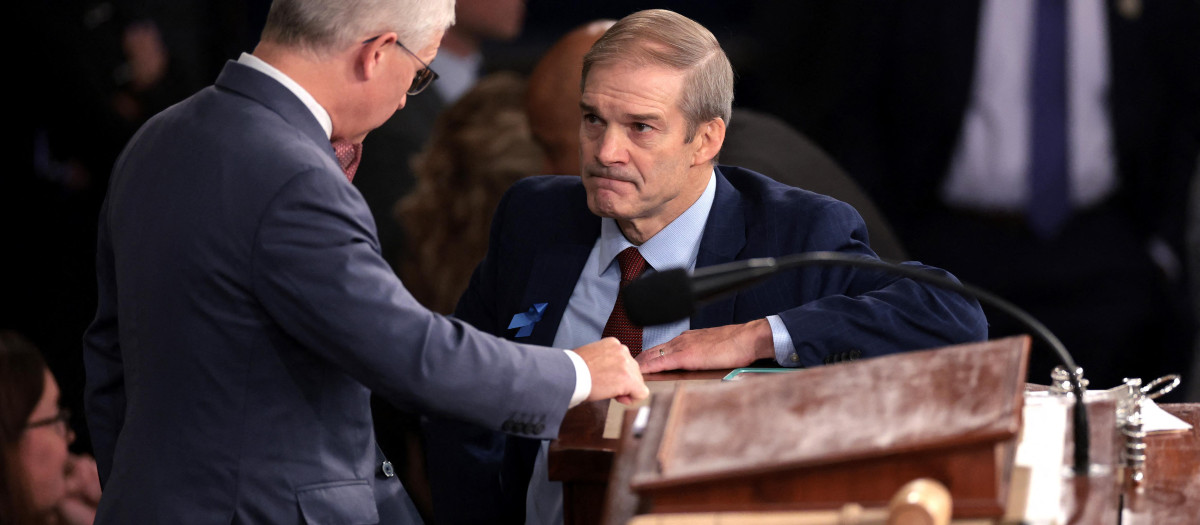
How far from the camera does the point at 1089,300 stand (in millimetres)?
3494

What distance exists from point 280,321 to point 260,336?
5 centimetres

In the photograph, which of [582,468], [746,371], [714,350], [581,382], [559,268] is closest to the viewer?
[582,468]

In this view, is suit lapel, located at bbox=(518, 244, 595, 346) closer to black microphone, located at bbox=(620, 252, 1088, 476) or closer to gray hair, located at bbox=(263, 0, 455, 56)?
gray hair, located at bbox=(263, 0, 455, 56)

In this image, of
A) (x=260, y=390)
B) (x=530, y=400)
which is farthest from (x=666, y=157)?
(x=260, y=390)

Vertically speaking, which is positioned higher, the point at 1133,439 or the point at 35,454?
the point at 1133,439

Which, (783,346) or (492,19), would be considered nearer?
(783,346)

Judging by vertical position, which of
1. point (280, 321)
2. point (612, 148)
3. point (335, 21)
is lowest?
point (280, 321)

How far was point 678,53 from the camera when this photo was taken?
84.4 inches

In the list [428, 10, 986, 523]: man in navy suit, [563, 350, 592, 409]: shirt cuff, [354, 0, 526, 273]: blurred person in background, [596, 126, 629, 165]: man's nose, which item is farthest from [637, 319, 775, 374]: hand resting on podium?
[354, 0, 526, 273]: blurred person in background

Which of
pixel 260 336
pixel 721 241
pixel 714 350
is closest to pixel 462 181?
pixel 721 241

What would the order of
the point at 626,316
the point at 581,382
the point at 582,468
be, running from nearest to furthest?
the point at 582,468, the point at 581,382, the point at 626,316

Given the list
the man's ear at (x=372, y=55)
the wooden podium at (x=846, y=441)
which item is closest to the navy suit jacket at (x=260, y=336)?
the man's ear at (x=372, y=55)

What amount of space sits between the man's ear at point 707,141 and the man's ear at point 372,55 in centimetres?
72

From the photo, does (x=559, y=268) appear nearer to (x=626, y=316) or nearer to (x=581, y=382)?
(x=626, y=316)
